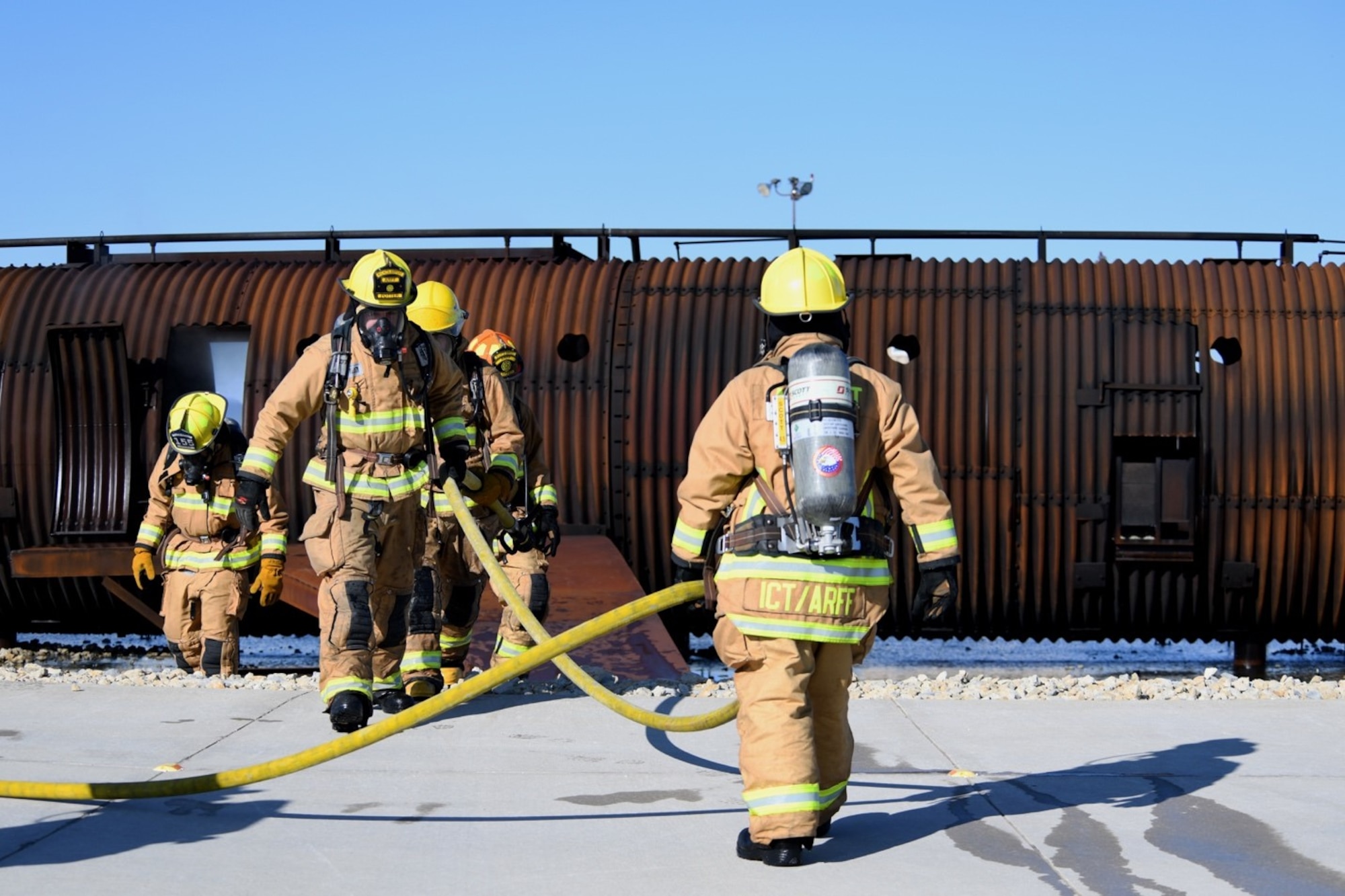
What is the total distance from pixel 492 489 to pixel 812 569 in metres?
3.19

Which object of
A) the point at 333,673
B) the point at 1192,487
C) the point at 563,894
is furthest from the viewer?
the point at 1192,487

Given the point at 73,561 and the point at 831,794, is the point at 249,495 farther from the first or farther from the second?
the point at 73,561

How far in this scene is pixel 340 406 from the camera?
6.84 meters

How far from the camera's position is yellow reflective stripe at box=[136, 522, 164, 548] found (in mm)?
10047

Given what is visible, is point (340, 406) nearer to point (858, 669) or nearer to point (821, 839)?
point (821, 839)

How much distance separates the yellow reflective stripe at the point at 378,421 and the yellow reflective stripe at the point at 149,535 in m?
3.78

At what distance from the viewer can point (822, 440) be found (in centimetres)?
459

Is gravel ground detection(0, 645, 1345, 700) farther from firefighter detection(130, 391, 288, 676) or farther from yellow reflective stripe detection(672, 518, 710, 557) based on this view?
yellow reflective stripe detection(672, 518, 710, 557)

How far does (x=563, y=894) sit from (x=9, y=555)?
8.48 meters

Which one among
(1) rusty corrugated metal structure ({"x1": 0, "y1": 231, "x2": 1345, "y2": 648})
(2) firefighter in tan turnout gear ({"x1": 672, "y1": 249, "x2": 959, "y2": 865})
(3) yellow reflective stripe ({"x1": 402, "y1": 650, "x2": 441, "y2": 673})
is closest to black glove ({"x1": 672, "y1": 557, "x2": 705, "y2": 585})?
(2) firefighter in tan turnout gear ({"x1": 672, "y1": 249, "x2": 959, "y2": 865})

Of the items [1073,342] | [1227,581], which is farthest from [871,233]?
[1227,581]

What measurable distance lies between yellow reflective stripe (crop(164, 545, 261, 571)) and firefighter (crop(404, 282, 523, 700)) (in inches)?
76.6

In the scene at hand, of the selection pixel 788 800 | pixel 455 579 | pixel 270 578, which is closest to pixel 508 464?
pixel 455 579

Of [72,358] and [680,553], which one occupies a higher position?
[72,358]
